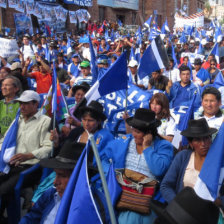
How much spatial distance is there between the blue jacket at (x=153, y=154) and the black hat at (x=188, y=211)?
909 mm

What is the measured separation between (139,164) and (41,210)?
0.94 meters

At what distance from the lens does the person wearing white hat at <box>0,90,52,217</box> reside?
352 cm

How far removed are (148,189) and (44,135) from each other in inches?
60.9

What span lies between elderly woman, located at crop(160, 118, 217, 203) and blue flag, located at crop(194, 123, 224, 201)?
1.48ft

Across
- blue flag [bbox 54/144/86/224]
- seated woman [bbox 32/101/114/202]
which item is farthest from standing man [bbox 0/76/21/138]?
blue flag [bbox 54/144/86/224]

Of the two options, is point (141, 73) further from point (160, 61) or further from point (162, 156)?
point (162, 156)

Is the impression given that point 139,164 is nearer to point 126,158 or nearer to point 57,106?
point 126,158

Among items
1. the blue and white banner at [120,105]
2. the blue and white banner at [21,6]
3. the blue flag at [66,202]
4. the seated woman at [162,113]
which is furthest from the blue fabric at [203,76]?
the blue and white banner at [21,6]

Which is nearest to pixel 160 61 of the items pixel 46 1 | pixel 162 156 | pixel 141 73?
pixel 141 73

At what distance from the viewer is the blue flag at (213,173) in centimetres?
199

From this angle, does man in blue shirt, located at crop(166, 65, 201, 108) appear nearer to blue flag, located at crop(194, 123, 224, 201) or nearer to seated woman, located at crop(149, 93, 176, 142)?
seated woman, located at crop(149, 93, 176, 142)

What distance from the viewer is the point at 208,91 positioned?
4.04m

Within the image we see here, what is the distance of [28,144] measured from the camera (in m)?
3.63

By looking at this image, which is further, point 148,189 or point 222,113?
point 222,113
